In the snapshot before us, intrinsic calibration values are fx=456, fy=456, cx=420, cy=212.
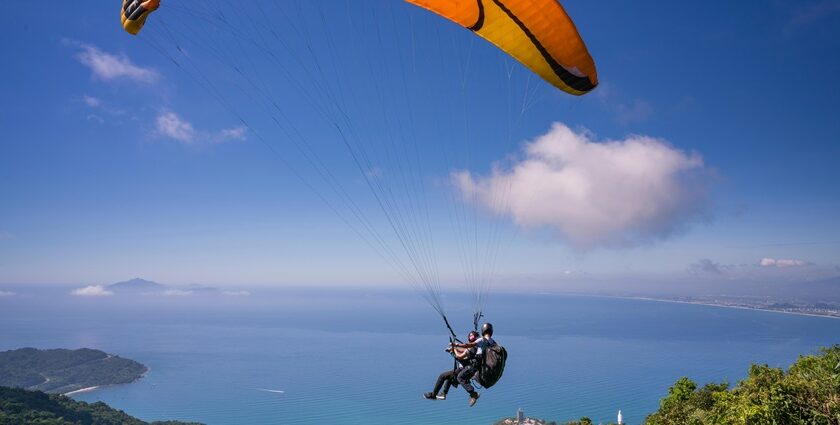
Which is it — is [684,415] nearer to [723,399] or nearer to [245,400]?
[723,399]

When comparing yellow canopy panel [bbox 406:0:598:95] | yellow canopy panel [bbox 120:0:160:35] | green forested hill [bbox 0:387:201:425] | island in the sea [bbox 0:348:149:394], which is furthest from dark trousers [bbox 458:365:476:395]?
island in the sea [bbox 0:348:149:394]

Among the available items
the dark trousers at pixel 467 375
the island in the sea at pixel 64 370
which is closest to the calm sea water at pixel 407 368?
the island in the sea at pixel 64 370

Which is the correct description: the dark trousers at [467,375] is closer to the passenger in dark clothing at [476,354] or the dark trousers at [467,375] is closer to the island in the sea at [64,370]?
the passenger in dark clothing at [476,354]

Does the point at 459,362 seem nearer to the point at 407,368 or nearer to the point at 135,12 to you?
the point at 135,12

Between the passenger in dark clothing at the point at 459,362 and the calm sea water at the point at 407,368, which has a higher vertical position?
the passenger in dark clothing at the point at 459,362

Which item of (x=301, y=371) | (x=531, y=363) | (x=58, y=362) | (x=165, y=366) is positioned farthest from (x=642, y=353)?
(x=58, y=362)

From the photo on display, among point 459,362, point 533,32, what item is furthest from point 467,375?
point 533,32
